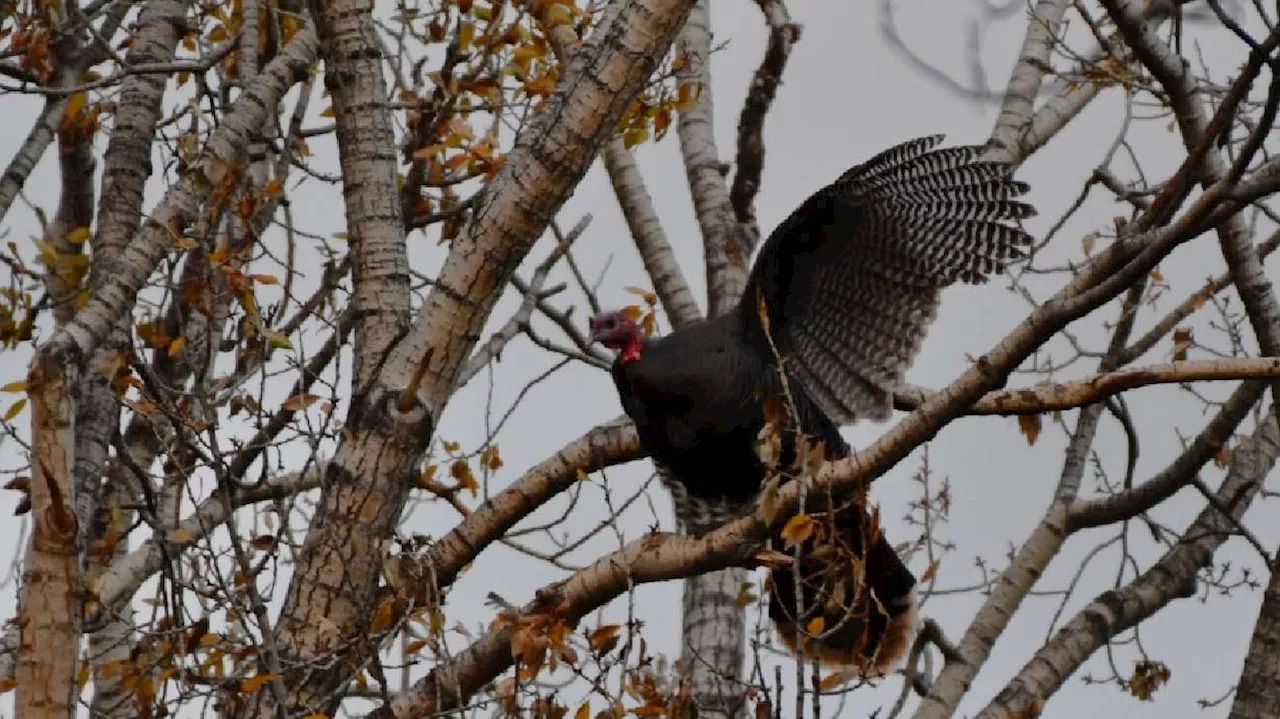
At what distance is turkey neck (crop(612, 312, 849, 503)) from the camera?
6.59 m

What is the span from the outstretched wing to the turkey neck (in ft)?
0.53

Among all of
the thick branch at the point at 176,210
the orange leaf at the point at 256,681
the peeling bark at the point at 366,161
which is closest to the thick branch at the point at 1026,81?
the thick branch at the point at 176,210

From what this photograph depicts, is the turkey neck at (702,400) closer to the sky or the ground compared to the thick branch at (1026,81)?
closer to the ground

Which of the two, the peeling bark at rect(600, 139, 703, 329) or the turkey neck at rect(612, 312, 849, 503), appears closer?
the turkey neck at rect(612, 312, 849, 503)

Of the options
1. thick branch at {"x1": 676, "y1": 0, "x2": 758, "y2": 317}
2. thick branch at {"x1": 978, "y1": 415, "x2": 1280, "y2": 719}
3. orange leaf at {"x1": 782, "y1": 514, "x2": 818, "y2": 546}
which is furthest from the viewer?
thick branch at {"x1": 676, "y1": 0, "x2": 758, "y2": 317}

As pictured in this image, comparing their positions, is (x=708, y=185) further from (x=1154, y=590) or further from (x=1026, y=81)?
(x=1154, y=590)

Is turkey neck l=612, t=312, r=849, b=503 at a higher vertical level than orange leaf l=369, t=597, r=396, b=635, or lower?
higher

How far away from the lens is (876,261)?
703 centimetres

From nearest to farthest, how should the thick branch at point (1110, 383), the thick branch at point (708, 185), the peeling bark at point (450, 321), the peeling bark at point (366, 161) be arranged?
the thick branch at point (1110, 383)
the peeling bark at point (450, 321)
the peeling bark at point (366, 161)
the thick branch at point (708, 185)

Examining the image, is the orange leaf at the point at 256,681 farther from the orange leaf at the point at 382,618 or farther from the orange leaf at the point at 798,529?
the orange leaf at the point at 798,529

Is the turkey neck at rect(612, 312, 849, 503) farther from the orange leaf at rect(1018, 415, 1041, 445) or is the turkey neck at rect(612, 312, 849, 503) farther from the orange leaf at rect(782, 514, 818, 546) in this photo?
the orange leaf at rect(782, 514, 818, 546)

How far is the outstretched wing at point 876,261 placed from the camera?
6.79 meters

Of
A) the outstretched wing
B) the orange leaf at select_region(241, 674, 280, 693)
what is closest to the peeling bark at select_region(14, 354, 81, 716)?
the orange leaf at select_region(241, 674, 280, 693)

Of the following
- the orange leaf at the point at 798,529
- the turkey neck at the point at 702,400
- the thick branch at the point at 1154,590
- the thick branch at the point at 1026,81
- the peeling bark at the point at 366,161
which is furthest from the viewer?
the thick branch at the point at 1026,81
